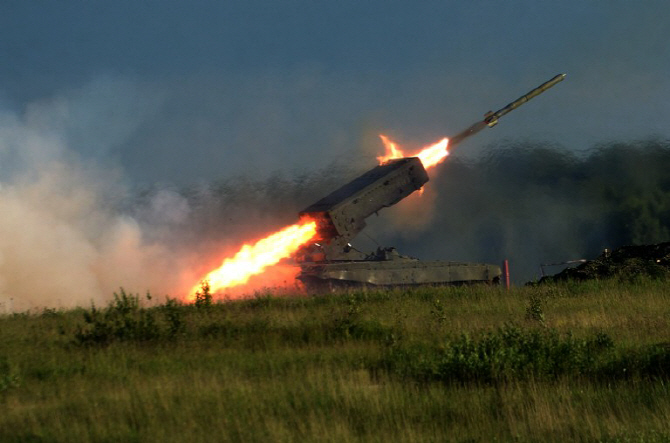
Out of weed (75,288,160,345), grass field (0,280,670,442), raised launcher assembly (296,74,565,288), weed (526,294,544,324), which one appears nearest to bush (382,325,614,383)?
grass field (0,280,670,442)

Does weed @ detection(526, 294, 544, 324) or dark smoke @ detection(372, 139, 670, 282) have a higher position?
dark smoke @ detection(372, 139, 670, 282)

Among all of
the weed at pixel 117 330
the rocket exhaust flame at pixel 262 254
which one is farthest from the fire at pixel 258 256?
the weed at pixel 117 330

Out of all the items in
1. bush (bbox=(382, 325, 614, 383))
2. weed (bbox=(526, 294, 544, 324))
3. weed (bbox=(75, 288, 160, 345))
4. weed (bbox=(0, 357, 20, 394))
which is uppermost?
weed (bbox=(75, 288, 160, 345))

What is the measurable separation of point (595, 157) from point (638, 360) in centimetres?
2031

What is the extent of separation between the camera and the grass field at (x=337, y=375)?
928 cm

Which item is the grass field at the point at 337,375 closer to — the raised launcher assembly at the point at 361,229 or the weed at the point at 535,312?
the weed at the point at 535,312

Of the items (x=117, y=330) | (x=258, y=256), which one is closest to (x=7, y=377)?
(x=117, y=330)

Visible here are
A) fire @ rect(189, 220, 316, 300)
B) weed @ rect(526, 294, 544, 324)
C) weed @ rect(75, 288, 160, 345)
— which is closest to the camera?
weed @ rect(75, 288, 160, 345)

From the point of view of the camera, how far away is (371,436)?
9.07 meters

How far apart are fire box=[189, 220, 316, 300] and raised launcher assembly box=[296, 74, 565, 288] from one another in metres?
0.34

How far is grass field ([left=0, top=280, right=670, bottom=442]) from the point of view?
30.5 feet

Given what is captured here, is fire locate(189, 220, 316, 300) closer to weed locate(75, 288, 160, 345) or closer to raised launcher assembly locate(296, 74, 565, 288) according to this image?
raised launcher assembly locate(296, 74, 565, 288)

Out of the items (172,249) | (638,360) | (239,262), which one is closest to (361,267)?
(239,262)

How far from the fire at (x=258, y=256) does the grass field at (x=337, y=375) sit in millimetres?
6905
